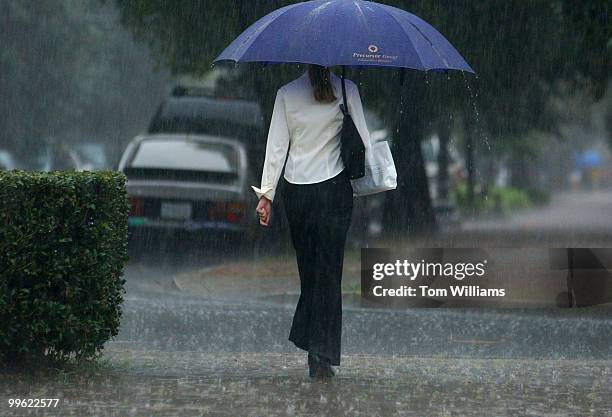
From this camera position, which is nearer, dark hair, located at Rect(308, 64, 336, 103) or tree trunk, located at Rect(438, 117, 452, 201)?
dark hair, located at Rect(308, 64, 336, 103)

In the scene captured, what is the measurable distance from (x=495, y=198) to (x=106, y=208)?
40.1 m

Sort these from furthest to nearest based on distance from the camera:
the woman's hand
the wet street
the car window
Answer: the car window < the woman's hand < the wet street

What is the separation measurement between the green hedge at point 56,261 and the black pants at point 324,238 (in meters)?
1.02

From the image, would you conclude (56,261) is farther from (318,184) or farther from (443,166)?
(443,166)

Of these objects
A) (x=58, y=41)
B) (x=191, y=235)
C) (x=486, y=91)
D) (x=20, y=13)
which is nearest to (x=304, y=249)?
(x=191, y=235)

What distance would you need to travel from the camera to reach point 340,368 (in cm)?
798

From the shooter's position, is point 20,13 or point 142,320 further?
point 20,13

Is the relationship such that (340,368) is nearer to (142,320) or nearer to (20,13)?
(142,320)

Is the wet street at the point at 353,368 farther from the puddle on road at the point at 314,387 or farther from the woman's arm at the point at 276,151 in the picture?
the woman's arm at the point at 276,151

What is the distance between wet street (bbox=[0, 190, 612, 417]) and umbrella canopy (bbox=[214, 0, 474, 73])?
1.75 m

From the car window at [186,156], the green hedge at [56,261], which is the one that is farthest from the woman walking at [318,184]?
the car window at [186,156]

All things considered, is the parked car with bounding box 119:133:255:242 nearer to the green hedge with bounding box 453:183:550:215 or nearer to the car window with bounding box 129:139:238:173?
the car window with bounding box 129:139:238:173

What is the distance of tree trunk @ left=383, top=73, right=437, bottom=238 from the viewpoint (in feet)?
65.3

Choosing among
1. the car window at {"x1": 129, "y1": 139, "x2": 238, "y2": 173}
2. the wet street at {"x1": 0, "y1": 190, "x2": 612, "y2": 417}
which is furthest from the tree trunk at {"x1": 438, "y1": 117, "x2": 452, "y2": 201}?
the wet street at {"x1": 0, "y1": 190, "x2": 612, "y2": 417}
